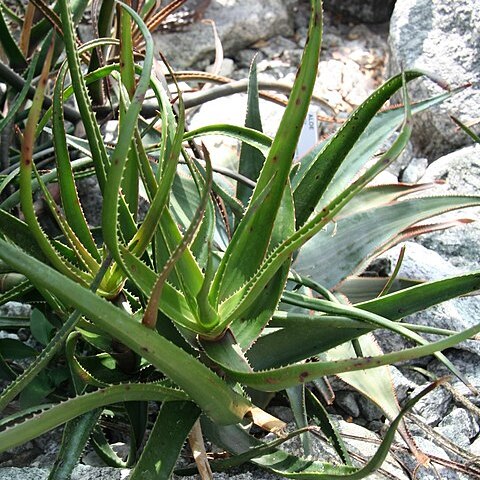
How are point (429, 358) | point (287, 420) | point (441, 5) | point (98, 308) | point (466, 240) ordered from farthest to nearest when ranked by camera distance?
point (441, 5)
point (466, 240)
point (429, 358)
point (287, 420)
point (98, 308)

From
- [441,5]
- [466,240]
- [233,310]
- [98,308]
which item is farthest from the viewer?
[441,5]

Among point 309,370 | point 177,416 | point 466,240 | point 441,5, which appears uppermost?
point 441,5

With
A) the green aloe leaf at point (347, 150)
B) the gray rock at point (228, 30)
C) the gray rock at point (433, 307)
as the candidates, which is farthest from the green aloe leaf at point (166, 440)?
the gray rock at point (228, 30)

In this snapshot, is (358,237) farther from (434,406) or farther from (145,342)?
(145,342)

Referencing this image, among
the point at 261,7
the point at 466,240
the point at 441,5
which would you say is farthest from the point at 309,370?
the point at 261,7

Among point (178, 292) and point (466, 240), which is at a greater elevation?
point (178, 292)

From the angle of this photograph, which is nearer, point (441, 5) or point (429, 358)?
point (429, 358)

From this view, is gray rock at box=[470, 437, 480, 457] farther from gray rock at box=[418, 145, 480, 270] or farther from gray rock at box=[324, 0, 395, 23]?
gray rock at box=[324, 0, 395, 23]

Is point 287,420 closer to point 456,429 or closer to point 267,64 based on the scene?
point 456,429
